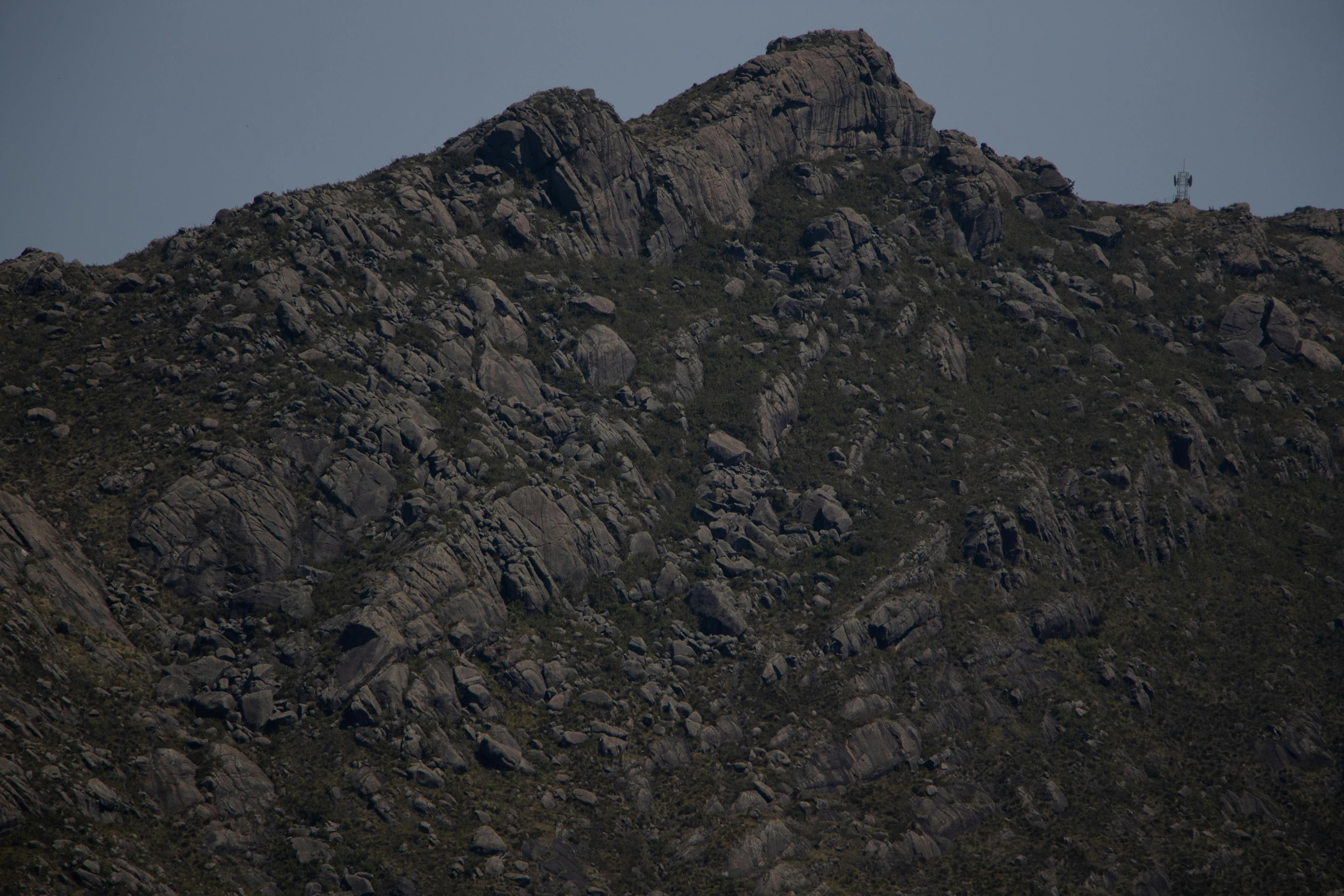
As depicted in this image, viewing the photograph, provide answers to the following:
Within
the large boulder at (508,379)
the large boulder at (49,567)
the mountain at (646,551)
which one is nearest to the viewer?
the large boulder at (49,567)

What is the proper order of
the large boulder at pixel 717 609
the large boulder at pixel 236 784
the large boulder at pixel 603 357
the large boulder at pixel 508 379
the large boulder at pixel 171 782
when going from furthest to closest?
1. the large boulder at pixel 603 357
2. the large boulder at pixel 508 379
3. the large boulder at pixel 717 609
4. the large boulder at pixel 236 784
5. the large boulder at pixel 171 782

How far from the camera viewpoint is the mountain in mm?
96062

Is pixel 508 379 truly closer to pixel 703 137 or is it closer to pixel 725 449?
pixel 725 449

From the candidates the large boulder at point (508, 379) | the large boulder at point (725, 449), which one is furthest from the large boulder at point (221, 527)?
the large boulder at point (725, 449)

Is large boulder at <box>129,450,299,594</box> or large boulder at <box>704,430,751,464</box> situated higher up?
large boulder at <box>704,430,751,464</box>

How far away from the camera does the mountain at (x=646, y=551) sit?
315 feet

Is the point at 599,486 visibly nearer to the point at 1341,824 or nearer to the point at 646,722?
the point at 646,722

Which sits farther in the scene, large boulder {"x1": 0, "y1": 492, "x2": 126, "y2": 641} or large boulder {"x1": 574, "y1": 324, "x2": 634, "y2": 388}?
large boulder {"x1": 574, "y1": 324, "x2": 634, "y2": 388}

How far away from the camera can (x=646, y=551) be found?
122562 millimetres

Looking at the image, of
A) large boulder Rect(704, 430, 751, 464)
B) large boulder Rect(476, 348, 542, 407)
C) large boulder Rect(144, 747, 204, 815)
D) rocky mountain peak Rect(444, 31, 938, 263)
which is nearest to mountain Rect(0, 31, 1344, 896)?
large boulder Rect(144, 747, 204, 815)

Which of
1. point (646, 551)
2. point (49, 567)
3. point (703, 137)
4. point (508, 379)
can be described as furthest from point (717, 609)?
point (703, 137)

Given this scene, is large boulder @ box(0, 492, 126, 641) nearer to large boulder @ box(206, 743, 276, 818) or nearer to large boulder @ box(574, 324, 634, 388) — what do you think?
large boulder @ box(206, 743, 276, 818)

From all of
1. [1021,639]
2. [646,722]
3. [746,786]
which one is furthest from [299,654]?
[1021,639]

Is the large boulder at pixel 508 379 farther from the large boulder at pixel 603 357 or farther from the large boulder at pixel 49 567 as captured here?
the large boulder at pixel 49 567
